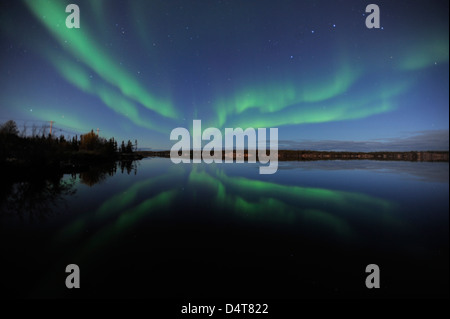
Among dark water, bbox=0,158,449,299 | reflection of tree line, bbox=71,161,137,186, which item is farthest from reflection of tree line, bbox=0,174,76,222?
reflection of tree line, bbox=71,161,137,186

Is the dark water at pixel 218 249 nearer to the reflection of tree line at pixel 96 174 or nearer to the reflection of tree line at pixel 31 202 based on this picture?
the reflection of tree line at pixel 31 202

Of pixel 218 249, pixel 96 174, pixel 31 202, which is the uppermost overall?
pixel 96 174

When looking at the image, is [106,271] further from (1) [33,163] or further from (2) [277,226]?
(1) [33,163]

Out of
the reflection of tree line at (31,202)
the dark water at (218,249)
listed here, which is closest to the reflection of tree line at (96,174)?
the reflection of tree line at (31,202)

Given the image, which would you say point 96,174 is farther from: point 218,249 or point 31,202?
point 218,249

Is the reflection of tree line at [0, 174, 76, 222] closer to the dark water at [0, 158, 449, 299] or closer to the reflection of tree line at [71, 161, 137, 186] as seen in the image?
the dark water at [0, 158, 449, 299]

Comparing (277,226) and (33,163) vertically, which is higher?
(33,163)

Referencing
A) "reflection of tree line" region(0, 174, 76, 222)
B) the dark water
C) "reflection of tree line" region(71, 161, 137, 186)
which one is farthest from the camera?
"reflection of tree line" region(71, 161, 137, 186)

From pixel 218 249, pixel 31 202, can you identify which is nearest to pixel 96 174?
pixel 31 202

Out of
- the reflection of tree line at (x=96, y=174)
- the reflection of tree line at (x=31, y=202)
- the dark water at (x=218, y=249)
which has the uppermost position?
the reflection of tree line at (x=96, y=174)

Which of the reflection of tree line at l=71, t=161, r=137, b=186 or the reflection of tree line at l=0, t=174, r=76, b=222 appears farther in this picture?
the reflection of tree line at l=71, t=161, r=137, b=186
